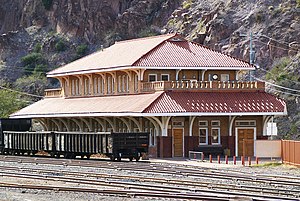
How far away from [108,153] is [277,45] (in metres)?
39.4

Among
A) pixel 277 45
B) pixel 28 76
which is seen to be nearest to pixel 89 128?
pixel 277 45

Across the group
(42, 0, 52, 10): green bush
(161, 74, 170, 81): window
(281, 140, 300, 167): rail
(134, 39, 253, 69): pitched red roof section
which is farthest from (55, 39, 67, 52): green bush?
(281, 140, 300, 167): rail

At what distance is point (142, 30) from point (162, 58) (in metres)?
50.4

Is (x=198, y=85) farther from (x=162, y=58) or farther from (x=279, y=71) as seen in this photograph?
(x=279, y=71)

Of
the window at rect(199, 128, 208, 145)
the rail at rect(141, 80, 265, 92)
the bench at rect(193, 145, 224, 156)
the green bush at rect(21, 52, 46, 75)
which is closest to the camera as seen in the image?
the bench at rect(193, 145, 224, 156)

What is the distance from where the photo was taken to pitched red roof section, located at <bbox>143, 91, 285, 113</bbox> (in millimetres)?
63531

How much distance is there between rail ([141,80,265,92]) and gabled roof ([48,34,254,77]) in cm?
174

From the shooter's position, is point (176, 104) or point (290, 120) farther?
point (290, 120)

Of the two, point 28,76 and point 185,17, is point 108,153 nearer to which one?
point 185,17

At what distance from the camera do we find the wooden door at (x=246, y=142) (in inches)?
2569

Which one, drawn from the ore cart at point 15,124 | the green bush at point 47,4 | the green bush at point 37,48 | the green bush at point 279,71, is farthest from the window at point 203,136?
the green bush at point 47,4

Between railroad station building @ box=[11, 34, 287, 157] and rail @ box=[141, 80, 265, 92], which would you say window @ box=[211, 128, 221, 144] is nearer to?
railroad station building @ box=[11, 34, 287, 157]

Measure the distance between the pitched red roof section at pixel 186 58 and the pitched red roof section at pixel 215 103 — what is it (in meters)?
3.69

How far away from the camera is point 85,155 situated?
64562mm
